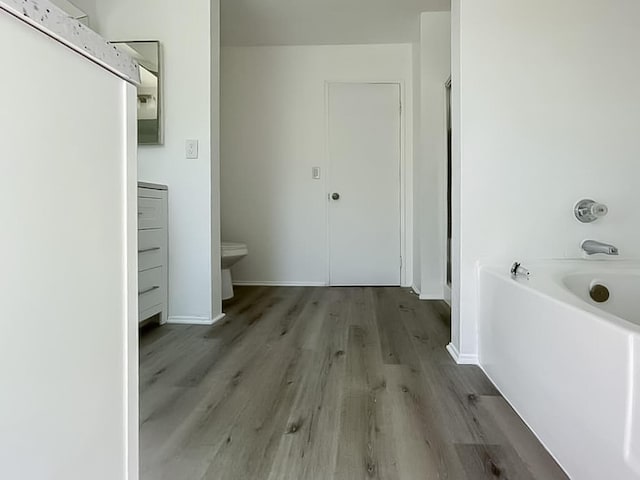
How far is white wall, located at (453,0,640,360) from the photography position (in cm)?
179

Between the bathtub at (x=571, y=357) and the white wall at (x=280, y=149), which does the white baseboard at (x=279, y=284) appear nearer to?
the white wall at (x=280, y=149)

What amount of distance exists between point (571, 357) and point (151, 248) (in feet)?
6.66

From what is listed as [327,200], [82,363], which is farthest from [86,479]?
[327,200]

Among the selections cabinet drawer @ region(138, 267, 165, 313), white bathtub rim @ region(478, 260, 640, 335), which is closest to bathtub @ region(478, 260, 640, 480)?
white bathtub rim @ region(478, 260, 640, 335)

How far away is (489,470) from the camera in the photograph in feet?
3.46

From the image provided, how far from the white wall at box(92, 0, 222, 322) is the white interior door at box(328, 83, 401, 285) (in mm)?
1553

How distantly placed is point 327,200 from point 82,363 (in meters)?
3.33

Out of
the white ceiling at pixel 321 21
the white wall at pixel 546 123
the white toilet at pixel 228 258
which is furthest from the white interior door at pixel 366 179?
the white wall at pixel 546 123

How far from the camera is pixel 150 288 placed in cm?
228

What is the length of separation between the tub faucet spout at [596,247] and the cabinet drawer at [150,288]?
2.16m

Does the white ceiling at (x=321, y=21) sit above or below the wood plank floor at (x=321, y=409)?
above

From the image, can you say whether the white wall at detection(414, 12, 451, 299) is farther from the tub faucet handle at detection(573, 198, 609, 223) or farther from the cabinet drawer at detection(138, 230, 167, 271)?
the cabinet drawer at detection(138, 230, 167, 271)

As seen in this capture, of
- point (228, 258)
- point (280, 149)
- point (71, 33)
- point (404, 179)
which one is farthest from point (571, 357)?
point (280, 149)

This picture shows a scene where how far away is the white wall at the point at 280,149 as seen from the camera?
3791mm
